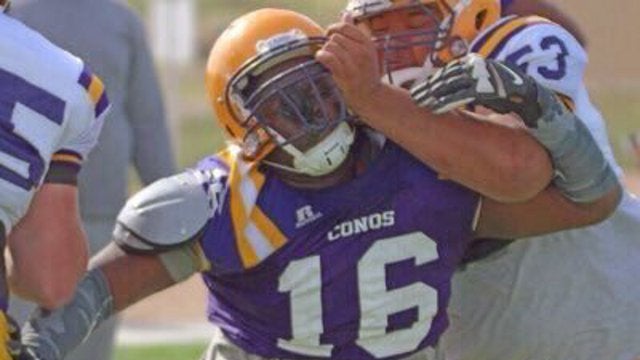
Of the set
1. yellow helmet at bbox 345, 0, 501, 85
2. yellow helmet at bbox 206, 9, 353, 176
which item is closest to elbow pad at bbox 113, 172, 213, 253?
yellow helmet at bbox 206, 9, 353, 176

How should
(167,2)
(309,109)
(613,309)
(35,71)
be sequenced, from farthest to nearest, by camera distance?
1. (167,2)
2. (613,309)
3. (309,109)
4. (35,71)

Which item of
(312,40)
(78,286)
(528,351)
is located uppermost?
(312,40)

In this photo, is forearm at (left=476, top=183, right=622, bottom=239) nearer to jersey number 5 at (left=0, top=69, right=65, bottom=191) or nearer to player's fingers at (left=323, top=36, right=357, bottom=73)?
player's fingers at (left=323, top=36, right=357, bottom=73)

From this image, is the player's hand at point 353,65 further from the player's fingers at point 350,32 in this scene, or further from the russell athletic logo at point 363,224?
the russell athletic logo at point 363,224

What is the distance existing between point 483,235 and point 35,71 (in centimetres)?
98

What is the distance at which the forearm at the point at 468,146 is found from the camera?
3.73 m

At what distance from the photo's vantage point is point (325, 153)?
3.84m

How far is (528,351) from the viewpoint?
166 inches

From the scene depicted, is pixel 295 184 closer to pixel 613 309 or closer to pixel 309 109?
pixel 309 109

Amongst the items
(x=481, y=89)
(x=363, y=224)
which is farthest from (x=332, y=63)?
(x=363, y=224)

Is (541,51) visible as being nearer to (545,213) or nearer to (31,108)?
(545,213)

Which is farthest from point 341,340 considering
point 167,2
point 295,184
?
point 167,2

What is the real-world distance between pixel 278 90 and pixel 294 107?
4cm

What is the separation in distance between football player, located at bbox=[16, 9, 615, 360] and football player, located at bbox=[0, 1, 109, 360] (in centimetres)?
17
